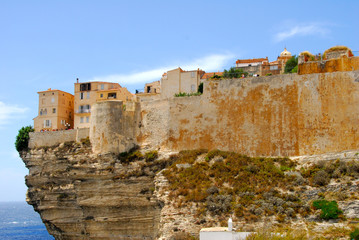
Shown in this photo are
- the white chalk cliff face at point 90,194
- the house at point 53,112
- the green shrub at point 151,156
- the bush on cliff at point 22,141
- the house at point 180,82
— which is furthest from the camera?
the house at point 53,112

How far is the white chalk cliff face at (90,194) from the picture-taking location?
1391 inches

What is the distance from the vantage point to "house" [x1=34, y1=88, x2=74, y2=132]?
48219 millimetres

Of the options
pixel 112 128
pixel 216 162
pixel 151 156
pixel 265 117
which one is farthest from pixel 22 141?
pixel 265 117

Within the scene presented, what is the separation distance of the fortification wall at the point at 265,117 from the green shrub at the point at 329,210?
5.55 metres

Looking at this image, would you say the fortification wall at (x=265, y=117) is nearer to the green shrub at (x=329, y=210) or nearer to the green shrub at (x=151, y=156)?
the green shrub at (x=151, y=156)

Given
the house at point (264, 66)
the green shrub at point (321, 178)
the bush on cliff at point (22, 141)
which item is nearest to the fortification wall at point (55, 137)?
the bush on cliff at point (22, 141)

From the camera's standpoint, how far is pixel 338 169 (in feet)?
90.9

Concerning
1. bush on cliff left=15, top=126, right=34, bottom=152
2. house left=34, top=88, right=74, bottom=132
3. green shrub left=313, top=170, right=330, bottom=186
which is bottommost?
green shrub left=313, top=170, right=330, bottom=186

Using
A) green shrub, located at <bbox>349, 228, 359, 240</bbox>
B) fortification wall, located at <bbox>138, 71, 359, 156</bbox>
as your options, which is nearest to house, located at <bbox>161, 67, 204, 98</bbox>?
fortification wall, located at <bbox>138, 71, 359, 156</bbox>

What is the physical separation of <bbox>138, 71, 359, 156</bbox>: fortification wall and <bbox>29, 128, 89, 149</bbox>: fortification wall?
536cm

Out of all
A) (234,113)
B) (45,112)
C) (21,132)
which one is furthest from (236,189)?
(45,112)

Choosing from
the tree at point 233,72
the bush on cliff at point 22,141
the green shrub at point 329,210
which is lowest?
the green shrub at point 329,210

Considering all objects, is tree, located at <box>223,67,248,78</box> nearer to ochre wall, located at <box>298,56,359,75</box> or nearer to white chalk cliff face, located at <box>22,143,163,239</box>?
ochre wall, located at <box>298,56,359,75</box>

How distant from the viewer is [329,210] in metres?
25.1
